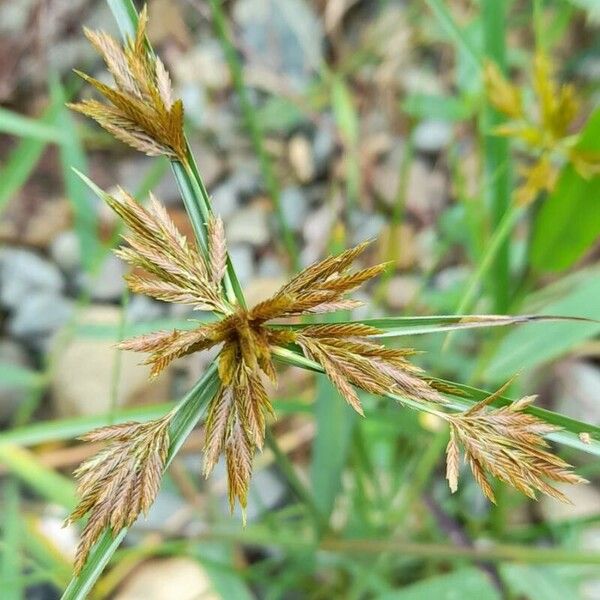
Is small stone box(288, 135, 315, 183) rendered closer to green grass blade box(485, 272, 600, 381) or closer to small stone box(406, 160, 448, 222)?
small stone box(406, 160, 448, 222)

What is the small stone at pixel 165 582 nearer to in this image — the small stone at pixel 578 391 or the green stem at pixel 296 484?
the green stem at pixel 296 484

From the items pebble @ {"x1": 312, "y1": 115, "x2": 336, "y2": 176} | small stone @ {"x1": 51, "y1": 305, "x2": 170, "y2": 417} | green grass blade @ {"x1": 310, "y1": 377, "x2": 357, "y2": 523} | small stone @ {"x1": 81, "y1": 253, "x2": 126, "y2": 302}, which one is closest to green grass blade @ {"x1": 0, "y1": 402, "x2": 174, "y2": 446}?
green grass blade @ {"x1": 310, "y1": 377, "x2": 357, "y2": 523}

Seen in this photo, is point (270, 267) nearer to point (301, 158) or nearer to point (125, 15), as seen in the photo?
point (301, 158)

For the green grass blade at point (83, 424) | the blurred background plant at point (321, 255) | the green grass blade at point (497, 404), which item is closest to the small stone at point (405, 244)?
the blurred background plant at point (321, 255)

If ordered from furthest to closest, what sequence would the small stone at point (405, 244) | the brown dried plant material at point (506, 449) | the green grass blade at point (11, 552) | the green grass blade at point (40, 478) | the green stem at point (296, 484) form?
1. the small stone at point (405, 244)
2. the green grass blade at point (40, 478)
3. the green grass blade at point (11, 552)
4. the green stem at point (296, 484)
5. the brown dried plant material at point (506, 449)

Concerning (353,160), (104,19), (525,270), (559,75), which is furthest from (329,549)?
(104,19)

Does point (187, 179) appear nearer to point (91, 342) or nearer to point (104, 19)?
point (91, 342)

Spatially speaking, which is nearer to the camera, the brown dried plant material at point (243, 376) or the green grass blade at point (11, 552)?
the brown dried plant material at point (243, 376)
